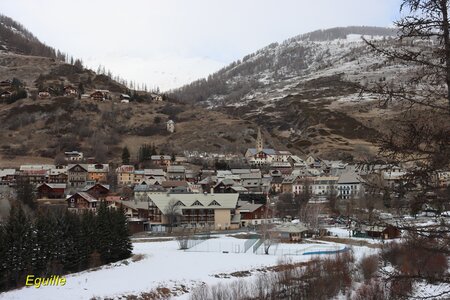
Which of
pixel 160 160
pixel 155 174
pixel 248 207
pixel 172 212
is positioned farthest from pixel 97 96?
pixel 172 212

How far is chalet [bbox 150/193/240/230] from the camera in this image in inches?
2480

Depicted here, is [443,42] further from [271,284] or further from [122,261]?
[122,261]

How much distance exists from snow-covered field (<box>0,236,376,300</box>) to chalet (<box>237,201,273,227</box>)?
617 inches

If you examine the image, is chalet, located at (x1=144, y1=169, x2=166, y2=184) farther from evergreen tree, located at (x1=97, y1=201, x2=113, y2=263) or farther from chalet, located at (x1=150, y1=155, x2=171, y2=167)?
evergreen tree, located at (x1=97, y1=201, x2=113, y2=263)

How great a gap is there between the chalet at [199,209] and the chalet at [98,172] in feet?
92.2

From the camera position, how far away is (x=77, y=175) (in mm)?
88062

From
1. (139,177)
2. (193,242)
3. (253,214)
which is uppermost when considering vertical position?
(139,177)

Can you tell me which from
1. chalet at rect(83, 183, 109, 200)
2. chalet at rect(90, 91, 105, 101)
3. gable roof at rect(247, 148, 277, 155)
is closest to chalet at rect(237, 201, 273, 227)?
chalet at rect(83, 183, 109, 200)

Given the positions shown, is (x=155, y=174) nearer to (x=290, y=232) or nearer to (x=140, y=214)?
(x=140, y=214)

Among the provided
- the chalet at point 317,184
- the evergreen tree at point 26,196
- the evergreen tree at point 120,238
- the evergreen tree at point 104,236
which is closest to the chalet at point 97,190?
the evergreen tree at point 26,196

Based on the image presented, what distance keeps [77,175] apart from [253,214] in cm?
3812

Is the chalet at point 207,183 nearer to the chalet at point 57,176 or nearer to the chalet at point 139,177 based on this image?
the chalet at point 139,177

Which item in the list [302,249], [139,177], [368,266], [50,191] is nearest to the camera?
[368,266]

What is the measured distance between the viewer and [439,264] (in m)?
33.5
